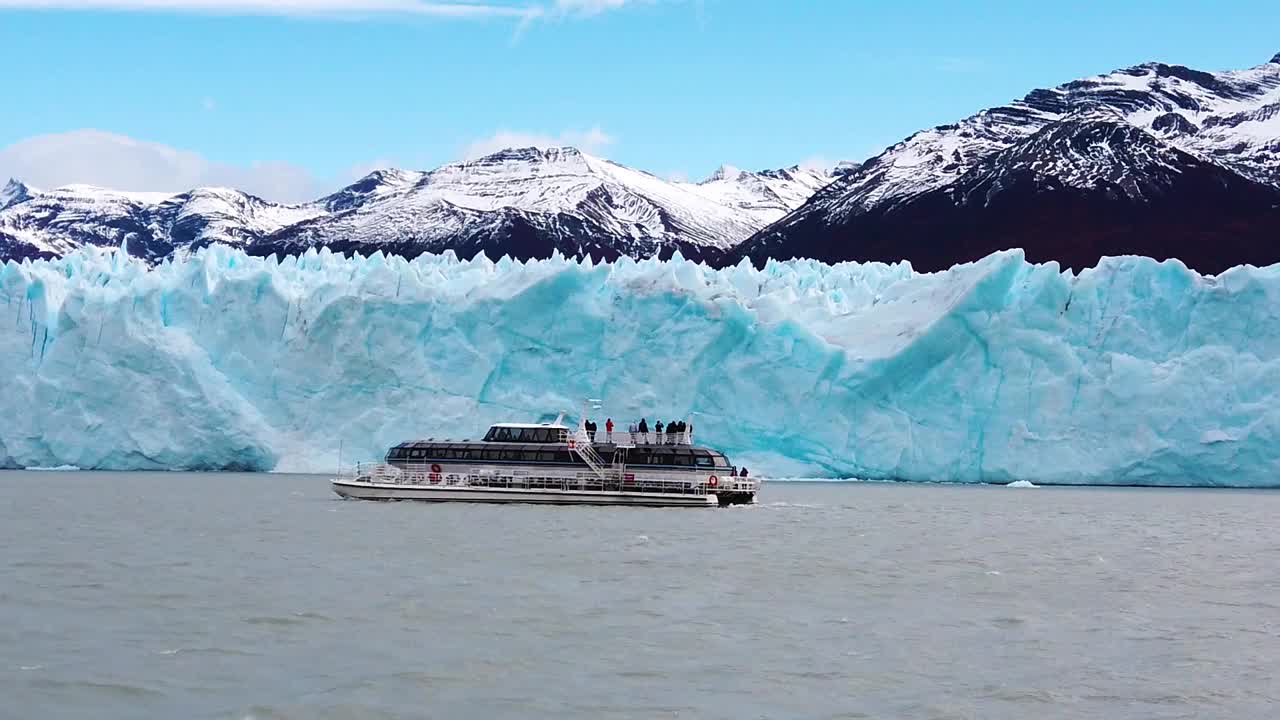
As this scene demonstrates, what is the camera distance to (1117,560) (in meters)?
Answer: 26.1

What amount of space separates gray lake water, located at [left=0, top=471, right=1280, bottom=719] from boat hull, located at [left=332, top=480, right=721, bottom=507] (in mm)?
6762

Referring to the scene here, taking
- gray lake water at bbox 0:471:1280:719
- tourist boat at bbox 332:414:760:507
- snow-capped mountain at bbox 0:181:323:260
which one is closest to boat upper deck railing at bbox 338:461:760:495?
tourist boat at bbox 332:414:760:507

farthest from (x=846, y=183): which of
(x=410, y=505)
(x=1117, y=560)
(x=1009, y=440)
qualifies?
(x=1117, y=560)

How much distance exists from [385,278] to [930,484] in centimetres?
2177

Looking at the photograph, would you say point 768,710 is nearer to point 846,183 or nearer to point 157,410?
point 157,410

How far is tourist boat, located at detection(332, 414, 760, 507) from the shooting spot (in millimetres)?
40344

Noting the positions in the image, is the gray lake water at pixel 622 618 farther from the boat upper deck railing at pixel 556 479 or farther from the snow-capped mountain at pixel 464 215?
the snow-capped mountain at pixel 464 215

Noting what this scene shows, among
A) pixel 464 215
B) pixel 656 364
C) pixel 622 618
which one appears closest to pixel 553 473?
pixel 656 364

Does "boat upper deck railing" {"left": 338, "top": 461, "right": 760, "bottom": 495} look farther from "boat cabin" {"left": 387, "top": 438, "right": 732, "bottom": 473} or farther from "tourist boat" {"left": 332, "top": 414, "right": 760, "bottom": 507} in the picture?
"boat cabin" {"left": 387, "top": 438, "right": 732, "bottom": 473}

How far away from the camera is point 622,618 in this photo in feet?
58.9

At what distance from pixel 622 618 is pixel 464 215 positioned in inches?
4384

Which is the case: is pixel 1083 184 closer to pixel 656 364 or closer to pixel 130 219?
pixel 656 364

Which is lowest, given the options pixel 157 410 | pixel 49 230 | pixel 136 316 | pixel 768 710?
pixel 768 710

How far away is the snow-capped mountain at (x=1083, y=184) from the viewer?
87438 mm
